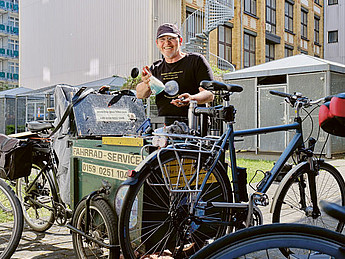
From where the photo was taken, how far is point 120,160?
325cm

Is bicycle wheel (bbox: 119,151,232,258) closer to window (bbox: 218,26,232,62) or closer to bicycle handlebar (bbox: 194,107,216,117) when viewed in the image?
bicycle handlebar (bbox: 194,107,216,117)

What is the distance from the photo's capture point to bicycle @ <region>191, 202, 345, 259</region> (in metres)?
1.18

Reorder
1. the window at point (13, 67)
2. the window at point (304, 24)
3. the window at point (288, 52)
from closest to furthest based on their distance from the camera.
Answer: the window at point (288, 52) → the window at point (304, 24) → the window at point (13, 67)

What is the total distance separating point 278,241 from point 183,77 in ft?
8.40

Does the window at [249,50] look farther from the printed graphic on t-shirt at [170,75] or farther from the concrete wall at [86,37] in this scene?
the printed graphic on t-shirt at [170,75]

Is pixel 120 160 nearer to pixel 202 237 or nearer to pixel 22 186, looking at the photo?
pixel 202 237

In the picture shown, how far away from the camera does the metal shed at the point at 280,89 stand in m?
12.3

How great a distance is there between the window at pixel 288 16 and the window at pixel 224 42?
776 centimetres

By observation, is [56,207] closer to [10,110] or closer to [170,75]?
[170,75]

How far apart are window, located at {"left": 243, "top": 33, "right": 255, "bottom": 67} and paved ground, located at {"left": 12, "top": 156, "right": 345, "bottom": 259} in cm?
2177

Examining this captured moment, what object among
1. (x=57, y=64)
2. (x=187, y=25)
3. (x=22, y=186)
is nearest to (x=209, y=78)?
(x=22, y=186)

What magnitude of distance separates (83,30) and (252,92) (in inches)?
560

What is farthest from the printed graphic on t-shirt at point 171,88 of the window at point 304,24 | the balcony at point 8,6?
the balcony at point 8,6

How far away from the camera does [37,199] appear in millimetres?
4195
